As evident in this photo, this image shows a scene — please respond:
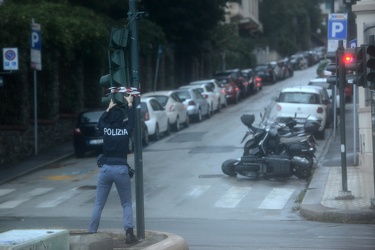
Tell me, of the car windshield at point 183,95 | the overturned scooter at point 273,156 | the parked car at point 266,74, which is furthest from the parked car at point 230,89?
the overturned scooter at point 273,156

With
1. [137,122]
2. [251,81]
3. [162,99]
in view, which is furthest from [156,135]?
[251,81]

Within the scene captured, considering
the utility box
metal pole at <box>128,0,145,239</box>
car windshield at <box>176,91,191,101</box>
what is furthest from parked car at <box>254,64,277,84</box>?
the utility box

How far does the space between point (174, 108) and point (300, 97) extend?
21.0 ft

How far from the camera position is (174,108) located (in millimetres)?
35062

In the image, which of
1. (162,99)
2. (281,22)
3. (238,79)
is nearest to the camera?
(162,99)

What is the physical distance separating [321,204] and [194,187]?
4640mm

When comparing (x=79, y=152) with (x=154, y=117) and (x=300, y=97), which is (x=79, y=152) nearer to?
(x=154, y=117)

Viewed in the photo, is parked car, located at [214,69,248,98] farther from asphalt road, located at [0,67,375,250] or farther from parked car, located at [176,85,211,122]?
asphalt road, located at [0,67,375,250]

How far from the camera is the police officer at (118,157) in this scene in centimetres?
1106

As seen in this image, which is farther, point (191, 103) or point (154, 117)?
point (191, 103)

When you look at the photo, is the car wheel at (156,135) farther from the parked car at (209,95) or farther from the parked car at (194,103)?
the parked car at (209,95)

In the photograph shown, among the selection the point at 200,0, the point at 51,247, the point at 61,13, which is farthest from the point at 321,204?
the point at 200,0

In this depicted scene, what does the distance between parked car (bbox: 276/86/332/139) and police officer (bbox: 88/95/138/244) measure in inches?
734

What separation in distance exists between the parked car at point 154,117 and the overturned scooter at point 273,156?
9224mm
